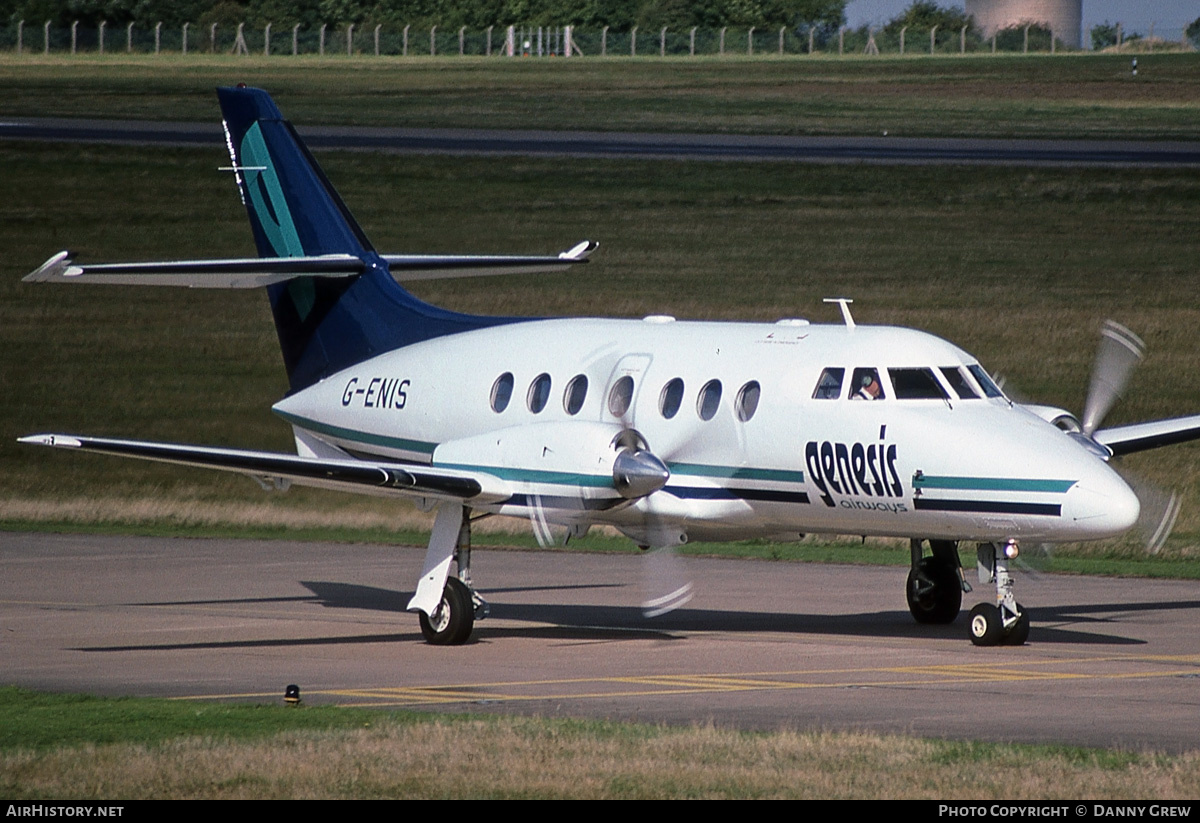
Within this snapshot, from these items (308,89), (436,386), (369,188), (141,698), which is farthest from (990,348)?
(308,89)

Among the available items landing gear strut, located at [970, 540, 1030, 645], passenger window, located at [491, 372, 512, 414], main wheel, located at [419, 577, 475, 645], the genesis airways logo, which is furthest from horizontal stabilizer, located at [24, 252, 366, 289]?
landing gear strut, located at [970, 540, 1030, 645]

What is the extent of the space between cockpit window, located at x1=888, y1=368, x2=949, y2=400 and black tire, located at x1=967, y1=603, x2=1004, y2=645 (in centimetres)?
209

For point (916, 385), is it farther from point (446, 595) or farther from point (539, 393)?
point (446, 595)

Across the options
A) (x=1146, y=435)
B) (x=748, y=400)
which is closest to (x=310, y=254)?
(x=748, y=400)

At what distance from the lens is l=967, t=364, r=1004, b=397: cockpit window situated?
61.1 feet

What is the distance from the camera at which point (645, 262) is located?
2025 inches

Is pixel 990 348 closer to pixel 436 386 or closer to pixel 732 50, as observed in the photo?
pixel 436 386

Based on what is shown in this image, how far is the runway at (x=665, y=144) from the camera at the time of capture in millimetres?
59000

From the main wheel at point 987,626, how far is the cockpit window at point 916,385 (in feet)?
6.84

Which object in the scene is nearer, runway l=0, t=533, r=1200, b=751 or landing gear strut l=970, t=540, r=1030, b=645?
runway l=0, t=533, r=1200, b=751

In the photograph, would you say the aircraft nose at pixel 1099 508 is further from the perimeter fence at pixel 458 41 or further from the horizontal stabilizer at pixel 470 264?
the perimeter fence at pixel 458 41

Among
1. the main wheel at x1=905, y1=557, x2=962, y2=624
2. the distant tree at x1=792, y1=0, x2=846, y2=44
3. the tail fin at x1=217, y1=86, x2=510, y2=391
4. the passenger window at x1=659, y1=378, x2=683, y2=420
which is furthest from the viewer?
the distant tree at x1=792, y1=0, x2=846, y2=44

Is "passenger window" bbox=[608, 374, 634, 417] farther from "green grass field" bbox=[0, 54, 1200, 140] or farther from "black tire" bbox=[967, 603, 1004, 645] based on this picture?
"green grass field" bbox=[0, 54, 1200, 140]

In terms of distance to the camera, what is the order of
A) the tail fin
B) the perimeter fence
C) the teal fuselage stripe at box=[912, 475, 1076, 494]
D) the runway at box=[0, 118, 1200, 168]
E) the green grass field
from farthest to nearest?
1. the perimeter fence
2. the green grass field
3. the runway at box=[0, 118, 1200, 168]
4. the tail fin
5. the teal fuselage stripe at box=[912, 475, 1076, 494]
